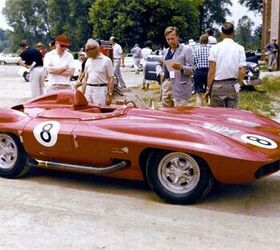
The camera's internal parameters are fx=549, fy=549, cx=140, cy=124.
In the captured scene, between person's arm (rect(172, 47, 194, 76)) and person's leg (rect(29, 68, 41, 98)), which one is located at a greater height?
person's arm (rect(172, 47, 194, 76))

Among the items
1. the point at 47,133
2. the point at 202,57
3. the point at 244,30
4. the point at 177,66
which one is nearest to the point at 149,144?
the point at 47,133

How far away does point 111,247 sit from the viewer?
4.08 metres

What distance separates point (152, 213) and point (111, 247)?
865mm

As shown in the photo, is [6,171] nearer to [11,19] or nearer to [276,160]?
[276,160]

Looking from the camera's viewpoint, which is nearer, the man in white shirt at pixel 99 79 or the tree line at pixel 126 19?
the man in white shirt at pixel 99 79

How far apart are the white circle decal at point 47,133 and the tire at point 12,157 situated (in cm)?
38

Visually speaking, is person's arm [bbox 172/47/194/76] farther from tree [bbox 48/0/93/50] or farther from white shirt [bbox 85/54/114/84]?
tree [bbox 48/0/93/50]

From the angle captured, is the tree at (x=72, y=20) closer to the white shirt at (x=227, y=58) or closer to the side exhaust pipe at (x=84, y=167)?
the white shirt at (x=227, y=58)

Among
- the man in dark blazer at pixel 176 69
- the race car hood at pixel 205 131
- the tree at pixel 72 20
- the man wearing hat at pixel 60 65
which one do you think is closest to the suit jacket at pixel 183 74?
the man in dark blazer at pixel 176 69

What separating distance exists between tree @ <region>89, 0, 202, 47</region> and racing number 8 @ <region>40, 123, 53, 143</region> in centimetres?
3839

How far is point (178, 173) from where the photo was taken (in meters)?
5.08

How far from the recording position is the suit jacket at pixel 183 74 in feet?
23.5

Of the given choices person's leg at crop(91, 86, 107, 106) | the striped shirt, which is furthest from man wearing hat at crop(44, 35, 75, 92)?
the striped shirt

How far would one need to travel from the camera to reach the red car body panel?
4.81 m
